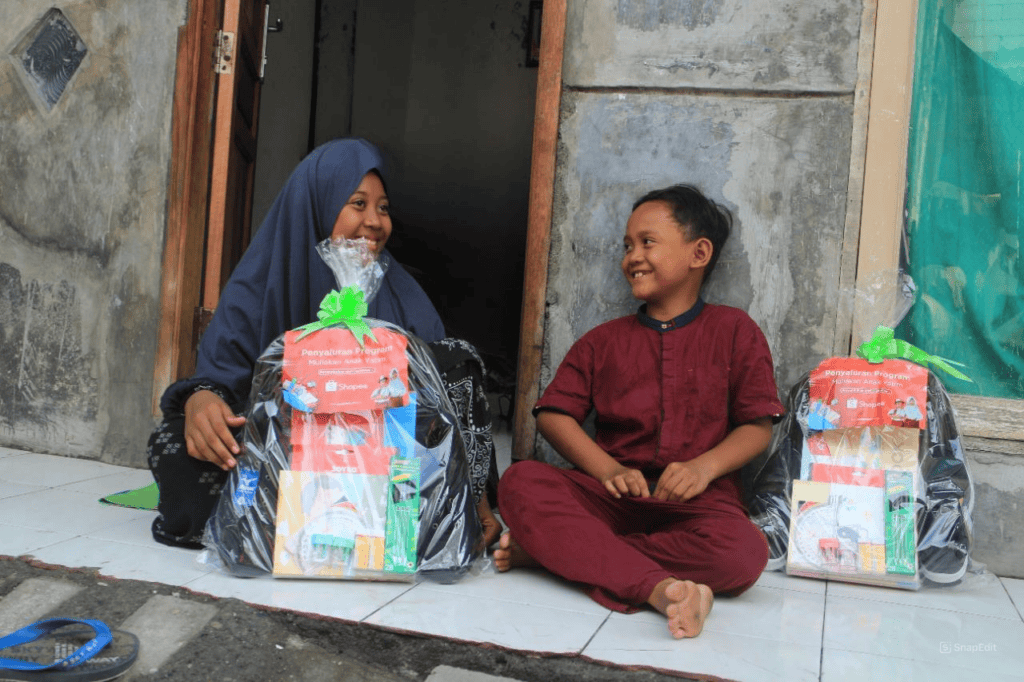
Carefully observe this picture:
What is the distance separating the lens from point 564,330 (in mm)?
2887

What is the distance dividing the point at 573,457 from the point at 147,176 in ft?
6.24

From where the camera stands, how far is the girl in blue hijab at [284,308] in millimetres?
2330

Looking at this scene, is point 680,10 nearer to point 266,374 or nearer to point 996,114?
point 996,114

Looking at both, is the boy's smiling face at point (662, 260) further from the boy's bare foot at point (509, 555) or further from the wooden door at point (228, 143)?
the wooden door at point (228, 143)

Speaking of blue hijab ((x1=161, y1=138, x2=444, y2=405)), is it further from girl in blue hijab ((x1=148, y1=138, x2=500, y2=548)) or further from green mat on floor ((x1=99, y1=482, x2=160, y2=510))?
green mat on floor ((x1=99, y1=482, x2=160, y2=510))

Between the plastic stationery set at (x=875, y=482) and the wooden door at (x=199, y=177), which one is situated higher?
the wooden door at (x=199, y=177)

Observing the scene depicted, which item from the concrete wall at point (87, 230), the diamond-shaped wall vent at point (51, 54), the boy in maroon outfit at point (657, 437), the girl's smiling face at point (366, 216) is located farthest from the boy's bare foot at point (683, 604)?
A: the diamond-shaped wall vent at point (51, 54)

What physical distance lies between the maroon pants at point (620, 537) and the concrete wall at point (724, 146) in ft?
1.94

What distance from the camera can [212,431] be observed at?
2.21 meters

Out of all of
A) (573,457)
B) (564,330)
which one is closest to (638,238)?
(564,330)

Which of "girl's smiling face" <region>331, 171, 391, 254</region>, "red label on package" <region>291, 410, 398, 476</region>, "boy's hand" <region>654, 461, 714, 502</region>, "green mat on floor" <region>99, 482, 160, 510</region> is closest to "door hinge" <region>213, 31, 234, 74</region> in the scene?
"girl's smiling face" <region>331, 171, 391, 254</region>

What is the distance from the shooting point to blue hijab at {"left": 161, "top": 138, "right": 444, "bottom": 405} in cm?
246

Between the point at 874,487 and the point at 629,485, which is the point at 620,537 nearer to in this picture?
the point at 629,485

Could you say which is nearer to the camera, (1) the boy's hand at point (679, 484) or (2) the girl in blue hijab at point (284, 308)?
(1) the boy's hand at point (679, 484)
